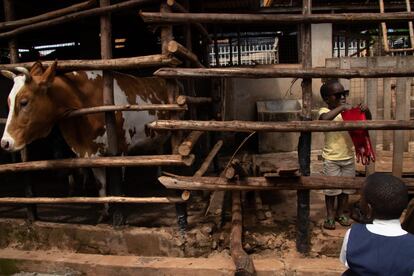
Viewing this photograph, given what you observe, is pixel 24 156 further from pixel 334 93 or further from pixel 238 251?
pixel 334 93

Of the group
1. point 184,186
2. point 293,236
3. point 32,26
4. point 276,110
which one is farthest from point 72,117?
point 276,110

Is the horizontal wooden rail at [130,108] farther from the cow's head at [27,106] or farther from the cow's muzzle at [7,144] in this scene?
the cow's muzzle at [7,144]

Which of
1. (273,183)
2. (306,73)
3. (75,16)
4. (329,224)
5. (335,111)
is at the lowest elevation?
(329,224)

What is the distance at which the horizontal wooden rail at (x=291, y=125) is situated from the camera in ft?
11.8

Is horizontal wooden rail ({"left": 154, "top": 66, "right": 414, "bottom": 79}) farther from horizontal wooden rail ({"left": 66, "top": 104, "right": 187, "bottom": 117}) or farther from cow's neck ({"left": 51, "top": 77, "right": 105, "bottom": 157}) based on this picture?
cow's neck ({"left": 51, "top": 77, "right": 105, "bottom": 157})

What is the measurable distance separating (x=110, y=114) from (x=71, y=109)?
0.55 meters

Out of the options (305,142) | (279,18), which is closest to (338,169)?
(305,142)

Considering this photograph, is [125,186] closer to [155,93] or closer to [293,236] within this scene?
[155,93]

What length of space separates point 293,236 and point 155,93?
2948 mm

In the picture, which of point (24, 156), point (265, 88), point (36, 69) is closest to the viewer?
point (36, 69)

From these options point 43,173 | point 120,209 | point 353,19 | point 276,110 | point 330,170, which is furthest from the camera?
point 276,110

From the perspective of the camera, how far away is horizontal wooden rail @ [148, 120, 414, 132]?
11.8 feet

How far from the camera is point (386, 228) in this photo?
2.05 meters

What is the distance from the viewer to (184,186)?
3.94 metres
